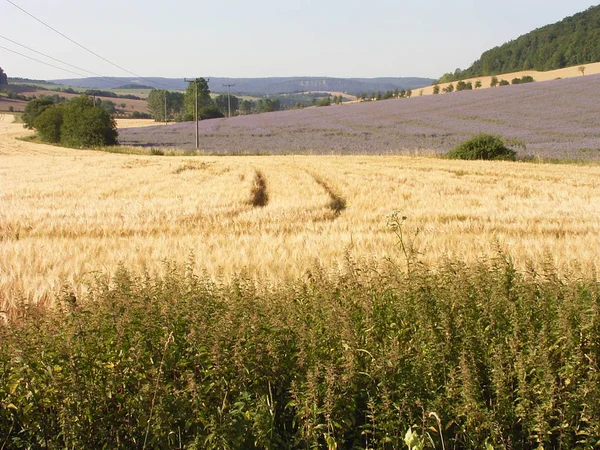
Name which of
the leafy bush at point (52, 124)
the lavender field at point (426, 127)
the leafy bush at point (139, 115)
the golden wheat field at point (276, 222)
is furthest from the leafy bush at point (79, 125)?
the leafy bush at point (139, 115)

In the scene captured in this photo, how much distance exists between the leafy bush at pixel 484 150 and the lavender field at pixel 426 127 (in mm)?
2062

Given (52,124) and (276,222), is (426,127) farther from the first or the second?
(276,222)

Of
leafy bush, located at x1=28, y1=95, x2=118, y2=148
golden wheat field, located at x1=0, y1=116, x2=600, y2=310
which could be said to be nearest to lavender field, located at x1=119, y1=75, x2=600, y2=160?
leafy bush, located at x1=28, y1=95, x2=118, y2=148

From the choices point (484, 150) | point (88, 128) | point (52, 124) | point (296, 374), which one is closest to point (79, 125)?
point (88, 128)

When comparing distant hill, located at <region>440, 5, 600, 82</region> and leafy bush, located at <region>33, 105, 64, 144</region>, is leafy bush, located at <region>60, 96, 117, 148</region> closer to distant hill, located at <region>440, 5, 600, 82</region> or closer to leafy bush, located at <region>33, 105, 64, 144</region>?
leafy bush, located at <region>33, 105, 64, 144</region>

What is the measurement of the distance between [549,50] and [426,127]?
73400mm

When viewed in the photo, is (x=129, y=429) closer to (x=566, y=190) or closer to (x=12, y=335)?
(x=12, y=335)

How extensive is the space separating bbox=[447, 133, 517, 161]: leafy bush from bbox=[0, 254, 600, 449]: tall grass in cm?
2621

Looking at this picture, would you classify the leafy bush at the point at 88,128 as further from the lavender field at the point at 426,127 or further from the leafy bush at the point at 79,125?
the lavender field at the point at 426,127

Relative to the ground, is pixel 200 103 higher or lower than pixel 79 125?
higher

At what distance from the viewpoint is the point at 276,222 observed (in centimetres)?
1062

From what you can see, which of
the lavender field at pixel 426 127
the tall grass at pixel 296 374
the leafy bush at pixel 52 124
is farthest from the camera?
the leafy bush at pixel 52 124

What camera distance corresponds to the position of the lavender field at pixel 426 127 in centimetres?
3612

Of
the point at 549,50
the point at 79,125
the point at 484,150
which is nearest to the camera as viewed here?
the point at 484,150
